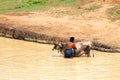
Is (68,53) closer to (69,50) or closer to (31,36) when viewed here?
(69,50)

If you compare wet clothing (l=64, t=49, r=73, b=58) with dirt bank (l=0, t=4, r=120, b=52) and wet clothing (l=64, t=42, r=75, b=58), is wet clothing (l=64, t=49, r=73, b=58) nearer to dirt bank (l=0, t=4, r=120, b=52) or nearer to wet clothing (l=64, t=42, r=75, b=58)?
wet clothing (l=64, t=42, r=75, b=58)

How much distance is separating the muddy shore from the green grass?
3620mm

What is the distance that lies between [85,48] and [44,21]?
582 cm

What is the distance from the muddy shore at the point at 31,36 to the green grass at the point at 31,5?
11.9 feet

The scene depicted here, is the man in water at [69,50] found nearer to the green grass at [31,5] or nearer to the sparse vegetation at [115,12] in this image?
the sparse vegetation at [115,12]

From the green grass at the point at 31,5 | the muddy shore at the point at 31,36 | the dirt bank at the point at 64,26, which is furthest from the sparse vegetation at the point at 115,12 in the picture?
the muddy shore at the point at 31,36

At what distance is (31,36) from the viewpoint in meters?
23.5

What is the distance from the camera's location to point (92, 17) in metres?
25.4

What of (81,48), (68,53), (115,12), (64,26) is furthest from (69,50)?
(115,12)

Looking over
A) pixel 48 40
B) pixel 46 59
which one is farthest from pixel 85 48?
pixel 48 40

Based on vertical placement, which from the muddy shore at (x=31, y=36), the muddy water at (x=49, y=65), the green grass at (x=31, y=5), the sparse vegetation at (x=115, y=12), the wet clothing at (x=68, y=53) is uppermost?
the green grass at (x=31, y=5)

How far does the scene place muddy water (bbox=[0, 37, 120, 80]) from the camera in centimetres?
1580

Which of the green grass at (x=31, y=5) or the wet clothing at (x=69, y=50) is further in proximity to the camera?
the green grass at (x=31, y=5)

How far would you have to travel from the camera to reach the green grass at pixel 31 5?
28.2m
